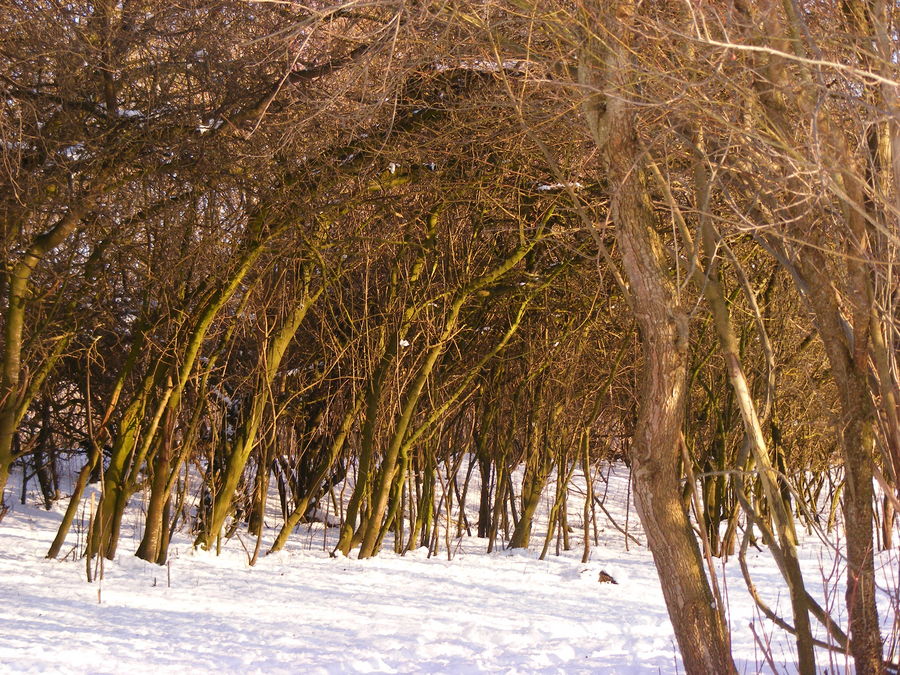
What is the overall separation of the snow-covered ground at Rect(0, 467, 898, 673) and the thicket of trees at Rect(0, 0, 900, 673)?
51 centimetres

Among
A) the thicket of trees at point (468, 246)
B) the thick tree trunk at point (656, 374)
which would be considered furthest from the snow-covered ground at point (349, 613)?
the thicket of trees at point (468, 246)

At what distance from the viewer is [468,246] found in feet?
30.8

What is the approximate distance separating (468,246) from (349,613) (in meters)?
4.32

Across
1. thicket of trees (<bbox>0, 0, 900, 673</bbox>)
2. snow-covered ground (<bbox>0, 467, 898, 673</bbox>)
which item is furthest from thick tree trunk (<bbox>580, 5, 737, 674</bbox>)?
snow-covered ground (<bbox>0, 467, 898, 673</bbox>)

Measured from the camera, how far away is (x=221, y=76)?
20.4 ft

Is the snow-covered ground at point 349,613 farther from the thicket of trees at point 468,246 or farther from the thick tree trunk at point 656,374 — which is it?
the thicket of trees at point 468,246

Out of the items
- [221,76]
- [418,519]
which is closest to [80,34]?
[221,76]

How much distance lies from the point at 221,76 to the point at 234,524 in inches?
198

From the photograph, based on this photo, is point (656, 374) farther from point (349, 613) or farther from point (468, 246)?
point (468, 246)

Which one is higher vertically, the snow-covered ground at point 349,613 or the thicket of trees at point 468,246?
the thicket of trees at point 468,246

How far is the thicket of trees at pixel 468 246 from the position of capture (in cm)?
370

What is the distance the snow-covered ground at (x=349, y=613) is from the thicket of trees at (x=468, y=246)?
0.51 metres

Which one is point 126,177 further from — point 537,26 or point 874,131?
point 874,131

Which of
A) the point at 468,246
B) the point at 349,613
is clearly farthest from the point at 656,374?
the point at 468,246
